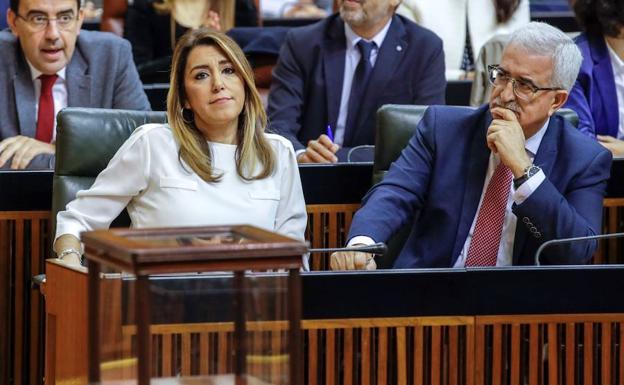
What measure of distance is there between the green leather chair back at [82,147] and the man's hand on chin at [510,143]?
931 millimetres

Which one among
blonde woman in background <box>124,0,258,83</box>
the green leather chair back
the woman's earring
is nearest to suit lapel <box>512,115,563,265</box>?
the woman's earring

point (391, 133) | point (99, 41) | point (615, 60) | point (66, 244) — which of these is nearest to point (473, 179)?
point (391, 133)

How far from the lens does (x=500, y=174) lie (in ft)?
10.3

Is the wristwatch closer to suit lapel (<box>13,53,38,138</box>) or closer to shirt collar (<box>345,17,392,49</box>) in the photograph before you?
shirt collar (<box>345,17,392,49</box>)

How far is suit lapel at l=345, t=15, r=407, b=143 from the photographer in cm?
436

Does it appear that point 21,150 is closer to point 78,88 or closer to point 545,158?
point 78,88

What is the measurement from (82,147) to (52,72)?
0.78m

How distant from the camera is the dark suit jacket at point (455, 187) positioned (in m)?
3.05

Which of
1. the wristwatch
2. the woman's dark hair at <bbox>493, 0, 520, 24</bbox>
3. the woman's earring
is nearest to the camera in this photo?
the wristwatch

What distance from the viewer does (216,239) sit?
1.86 metres

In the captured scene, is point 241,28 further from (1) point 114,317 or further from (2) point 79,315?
(1) point 114,317

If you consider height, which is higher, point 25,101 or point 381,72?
point 381,72

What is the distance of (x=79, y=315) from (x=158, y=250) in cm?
61

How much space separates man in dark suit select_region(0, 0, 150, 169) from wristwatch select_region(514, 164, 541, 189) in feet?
4.58
